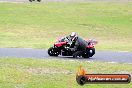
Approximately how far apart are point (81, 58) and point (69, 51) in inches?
28.2

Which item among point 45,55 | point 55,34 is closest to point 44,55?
point 45,55

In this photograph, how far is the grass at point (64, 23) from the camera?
114ft

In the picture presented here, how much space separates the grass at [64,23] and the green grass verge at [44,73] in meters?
11.3

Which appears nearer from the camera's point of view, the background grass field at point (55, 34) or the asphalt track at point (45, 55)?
the background grass field at point (55, 34)

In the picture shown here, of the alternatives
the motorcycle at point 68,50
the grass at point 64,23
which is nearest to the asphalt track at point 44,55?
the motorcycle at point 68,50

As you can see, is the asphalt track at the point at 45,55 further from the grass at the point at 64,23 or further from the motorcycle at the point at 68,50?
the grass at the point at 64,23

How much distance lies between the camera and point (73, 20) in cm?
4872

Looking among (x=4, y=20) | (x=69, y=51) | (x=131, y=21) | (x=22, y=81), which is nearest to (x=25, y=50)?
(x=69, y=51)

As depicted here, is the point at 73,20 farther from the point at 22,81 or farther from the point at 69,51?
→ the point at 22,81

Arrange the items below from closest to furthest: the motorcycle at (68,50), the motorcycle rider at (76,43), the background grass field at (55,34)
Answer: the background grass field at (55,34)
the motorcycle rider at (76,43)
the motorcycle at (68,50)

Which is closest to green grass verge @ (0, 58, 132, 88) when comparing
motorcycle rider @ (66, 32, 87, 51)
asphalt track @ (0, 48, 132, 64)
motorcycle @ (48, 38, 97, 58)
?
asphalt track @ (0, 48, 132, 64)

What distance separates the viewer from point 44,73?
15844mm

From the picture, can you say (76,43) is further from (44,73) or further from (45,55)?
(44,73)

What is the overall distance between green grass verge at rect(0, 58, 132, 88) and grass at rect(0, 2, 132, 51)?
1135 cm
